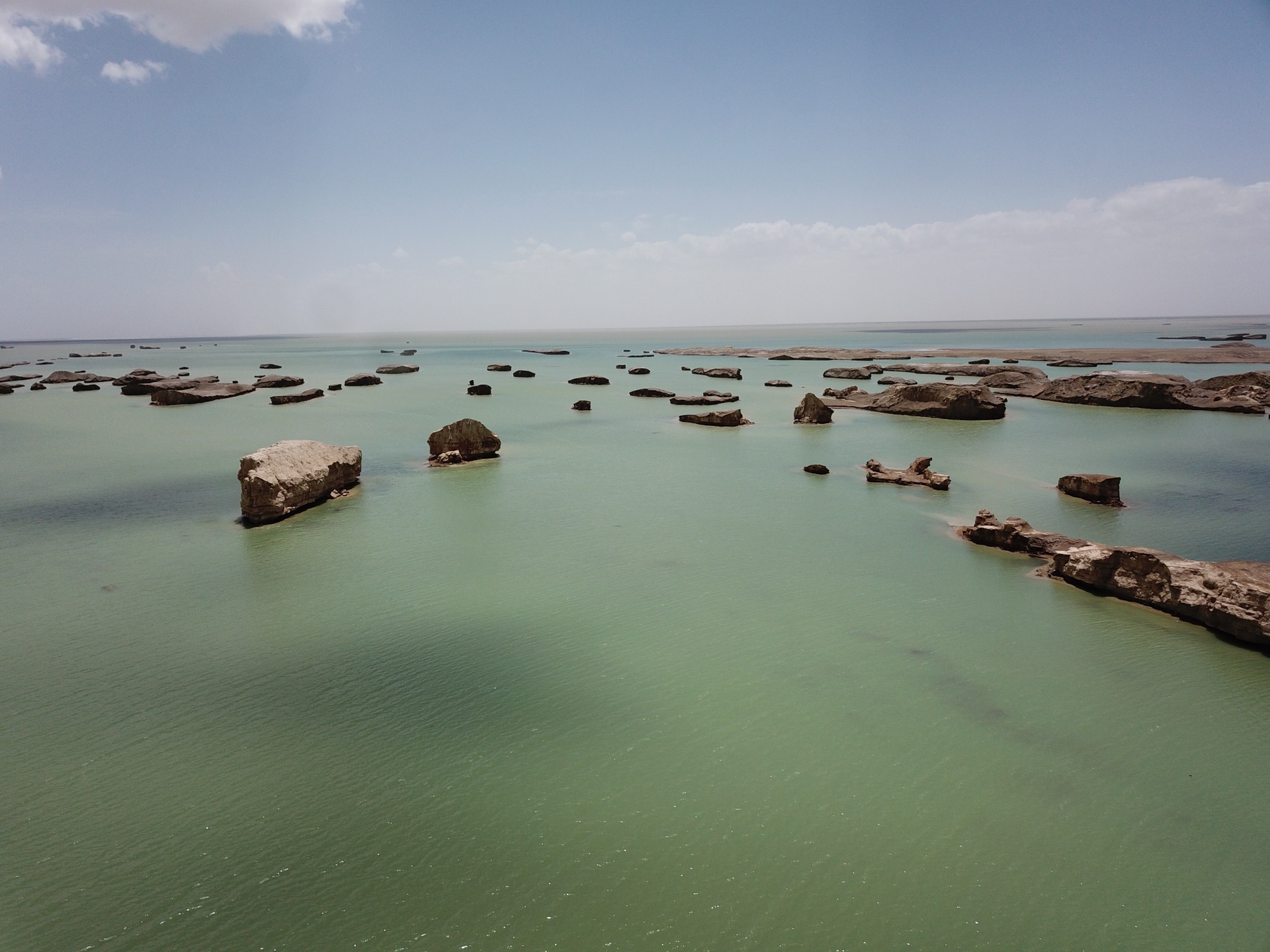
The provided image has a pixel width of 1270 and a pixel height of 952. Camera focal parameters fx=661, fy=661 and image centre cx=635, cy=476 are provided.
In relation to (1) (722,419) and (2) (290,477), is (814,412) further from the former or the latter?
(2) (290,477)

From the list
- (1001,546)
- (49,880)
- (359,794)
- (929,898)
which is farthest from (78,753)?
(1001,546)

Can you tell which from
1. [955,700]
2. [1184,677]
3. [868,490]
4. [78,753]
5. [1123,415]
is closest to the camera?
[78,753]

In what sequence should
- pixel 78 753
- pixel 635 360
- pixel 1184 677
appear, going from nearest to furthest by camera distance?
pixel 78 753 → pixel 1184 677 → pixel 635 360

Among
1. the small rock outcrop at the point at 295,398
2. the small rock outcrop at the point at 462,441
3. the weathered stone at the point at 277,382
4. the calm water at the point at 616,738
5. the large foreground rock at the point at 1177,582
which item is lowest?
the calm water at the point at 616,738

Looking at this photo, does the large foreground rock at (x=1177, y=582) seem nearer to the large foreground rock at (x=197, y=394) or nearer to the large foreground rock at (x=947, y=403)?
the large foreground rock at (x=947, y=403)

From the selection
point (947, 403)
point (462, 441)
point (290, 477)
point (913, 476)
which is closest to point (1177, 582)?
point (913, 476)

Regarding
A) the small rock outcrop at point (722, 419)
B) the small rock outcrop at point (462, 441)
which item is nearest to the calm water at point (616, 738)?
the small rock outcrop at point (462, 441)

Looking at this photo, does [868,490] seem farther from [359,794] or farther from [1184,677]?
[359,794]
